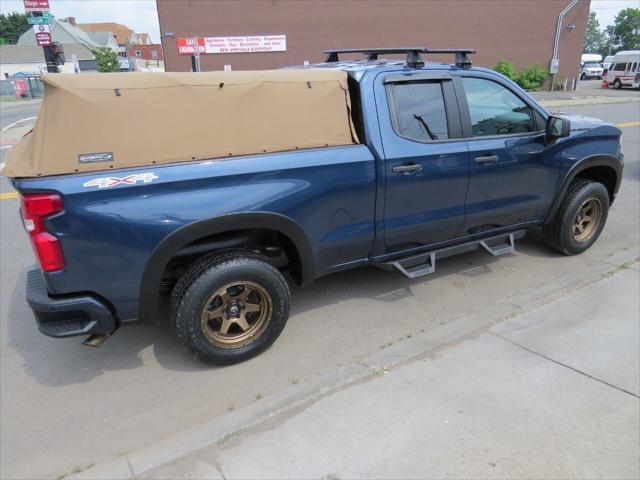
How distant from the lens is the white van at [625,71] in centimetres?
3606

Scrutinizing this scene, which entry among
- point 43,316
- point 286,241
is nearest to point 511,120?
point 286,241

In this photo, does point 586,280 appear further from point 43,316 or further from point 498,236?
point 43,316

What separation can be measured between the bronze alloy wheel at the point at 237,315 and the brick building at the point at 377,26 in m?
32.5

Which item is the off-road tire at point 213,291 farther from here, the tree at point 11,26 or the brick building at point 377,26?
the tree at point 11,26

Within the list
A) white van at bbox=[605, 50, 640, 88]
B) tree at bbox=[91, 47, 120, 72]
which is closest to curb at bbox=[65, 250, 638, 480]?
white van at bbox=[605, 50, 640, 88]

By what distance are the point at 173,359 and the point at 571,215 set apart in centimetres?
393

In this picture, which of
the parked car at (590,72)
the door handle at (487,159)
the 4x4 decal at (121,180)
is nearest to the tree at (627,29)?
the parked car at (590,72)

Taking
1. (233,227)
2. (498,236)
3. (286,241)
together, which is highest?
(233,227)

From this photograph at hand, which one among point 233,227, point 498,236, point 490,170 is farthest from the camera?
point 498,236

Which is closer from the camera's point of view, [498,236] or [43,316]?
[43,316]

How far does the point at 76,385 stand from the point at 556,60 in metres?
39.1

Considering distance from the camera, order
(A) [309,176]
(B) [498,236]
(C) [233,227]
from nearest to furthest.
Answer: (C) [233,227] < (A) [309,176] < (B) [498,236]

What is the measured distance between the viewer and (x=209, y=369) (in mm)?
3342

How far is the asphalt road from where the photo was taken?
2.79m
